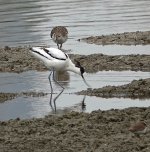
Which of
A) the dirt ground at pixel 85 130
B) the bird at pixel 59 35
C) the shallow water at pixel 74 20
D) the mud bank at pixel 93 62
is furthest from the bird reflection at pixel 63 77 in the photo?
the bird at pixel 59 35

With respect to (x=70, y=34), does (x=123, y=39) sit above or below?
below

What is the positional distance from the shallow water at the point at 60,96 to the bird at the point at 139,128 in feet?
7.88

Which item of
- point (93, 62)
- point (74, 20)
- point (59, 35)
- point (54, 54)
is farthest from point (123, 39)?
point (54, 54)

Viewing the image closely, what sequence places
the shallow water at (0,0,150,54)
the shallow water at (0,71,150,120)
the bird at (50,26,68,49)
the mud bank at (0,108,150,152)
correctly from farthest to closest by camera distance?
the shallow water at (0,0,150,54), the bird at (50,26,68,49), the shallow water at (0,71,150,120), the mud bank at (0,108,150,152)

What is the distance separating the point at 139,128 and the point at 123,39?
1111 cm

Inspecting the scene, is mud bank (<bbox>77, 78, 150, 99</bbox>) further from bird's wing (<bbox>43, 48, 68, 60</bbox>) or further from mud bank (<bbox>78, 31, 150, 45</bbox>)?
mud bank (<bbox>78, 31, 150, 45</bbox>)

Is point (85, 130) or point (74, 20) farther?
point (74, 20)

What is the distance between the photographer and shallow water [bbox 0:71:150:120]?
12336 mm

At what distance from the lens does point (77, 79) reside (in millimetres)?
15242

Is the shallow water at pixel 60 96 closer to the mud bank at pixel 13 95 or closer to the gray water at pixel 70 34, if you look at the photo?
the gray water at pixel 70 34

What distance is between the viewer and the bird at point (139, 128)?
31.3ft

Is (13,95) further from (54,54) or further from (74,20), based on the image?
(74,20)

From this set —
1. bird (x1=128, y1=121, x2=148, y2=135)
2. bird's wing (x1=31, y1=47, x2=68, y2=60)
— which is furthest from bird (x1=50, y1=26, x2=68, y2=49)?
bird (x1=128, y1=121, x2=148, y2=135)

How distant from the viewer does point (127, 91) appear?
13180 mm
